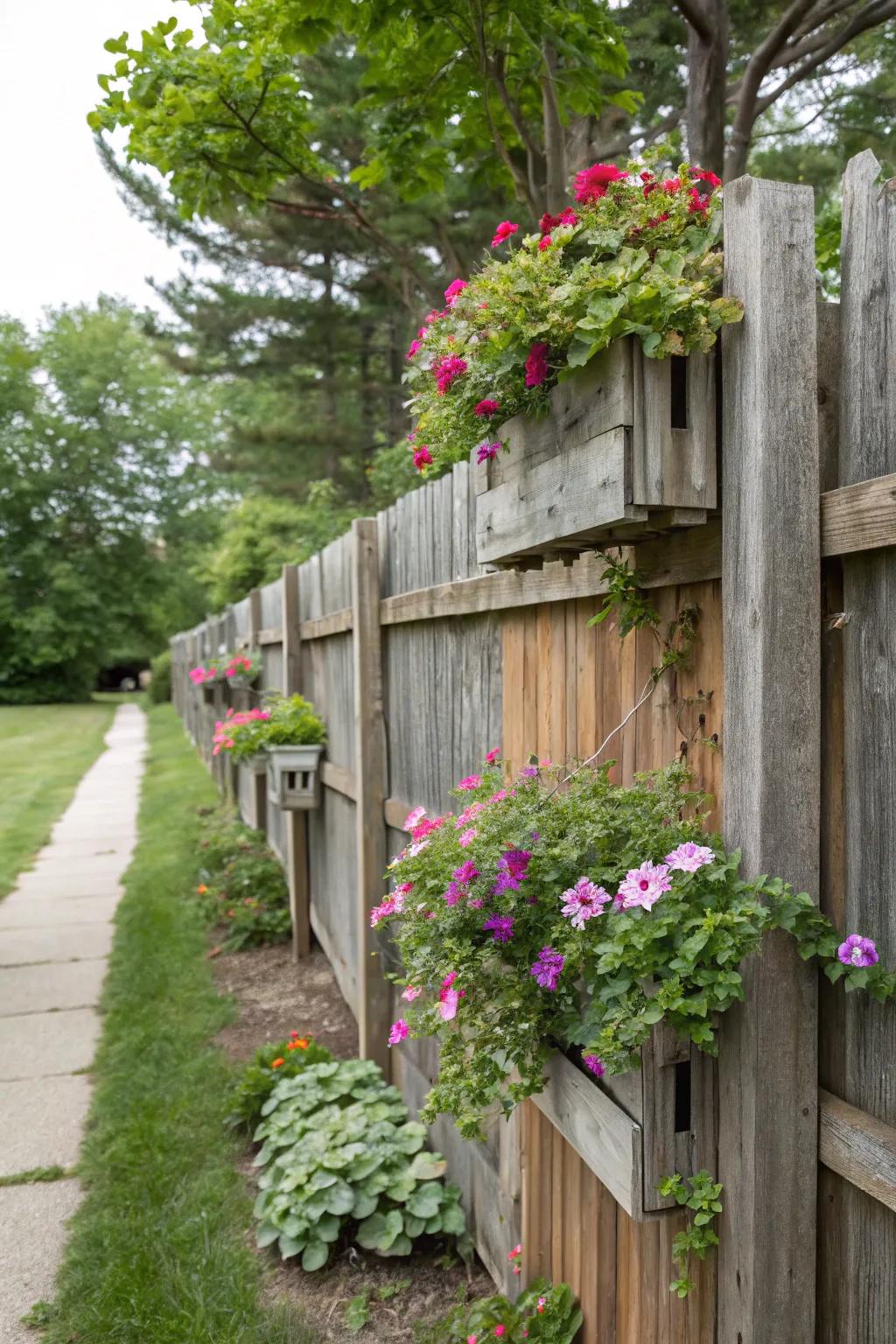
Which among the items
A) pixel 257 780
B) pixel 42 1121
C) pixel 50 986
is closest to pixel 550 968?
pixel 42 1121

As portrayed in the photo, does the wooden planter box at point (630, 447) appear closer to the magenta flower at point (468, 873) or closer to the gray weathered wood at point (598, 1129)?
the magenta flower at point (468, 873)

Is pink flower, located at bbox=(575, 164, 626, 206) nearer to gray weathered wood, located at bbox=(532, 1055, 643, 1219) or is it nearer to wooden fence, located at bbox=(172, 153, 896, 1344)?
wooden fence, located at bbox=(172, 153, 896, 1344)

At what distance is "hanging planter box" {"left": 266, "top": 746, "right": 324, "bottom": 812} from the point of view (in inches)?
209

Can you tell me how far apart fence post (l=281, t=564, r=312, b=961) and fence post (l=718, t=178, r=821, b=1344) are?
4557 mm

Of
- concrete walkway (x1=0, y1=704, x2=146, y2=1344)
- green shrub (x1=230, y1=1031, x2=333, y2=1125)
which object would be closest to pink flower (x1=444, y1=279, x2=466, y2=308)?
concrete walkway (x1=0, y1=704, x2=146, y2=1344)

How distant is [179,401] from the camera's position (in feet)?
109

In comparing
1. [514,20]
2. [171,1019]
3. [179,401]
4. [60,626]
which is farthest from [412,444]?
[179,401]

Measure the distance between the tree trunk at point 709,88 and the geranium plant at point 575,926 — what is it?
2817 millimetres

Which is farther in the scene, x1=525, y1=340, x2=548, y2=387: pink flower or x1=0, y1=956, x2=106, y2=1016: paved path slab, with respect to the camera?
A: x1=0, y1=956, x2=106, y2=1016: paved path slab

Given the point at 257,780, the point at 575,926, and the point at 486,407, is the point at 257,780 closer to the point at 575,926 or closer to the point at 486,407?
the point at 486,407

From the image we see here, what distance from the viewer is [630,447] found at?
1497mm

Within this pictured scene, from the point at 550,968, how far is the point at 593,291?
1086mm

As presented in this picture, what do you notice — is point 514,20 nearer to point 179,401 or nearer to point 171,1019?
point 171,1019

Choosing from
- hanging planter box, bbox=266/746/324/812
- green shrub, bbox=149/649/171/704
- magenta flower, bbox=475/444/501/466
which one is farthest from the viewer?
green shrub, bbox=149/649/171/704
